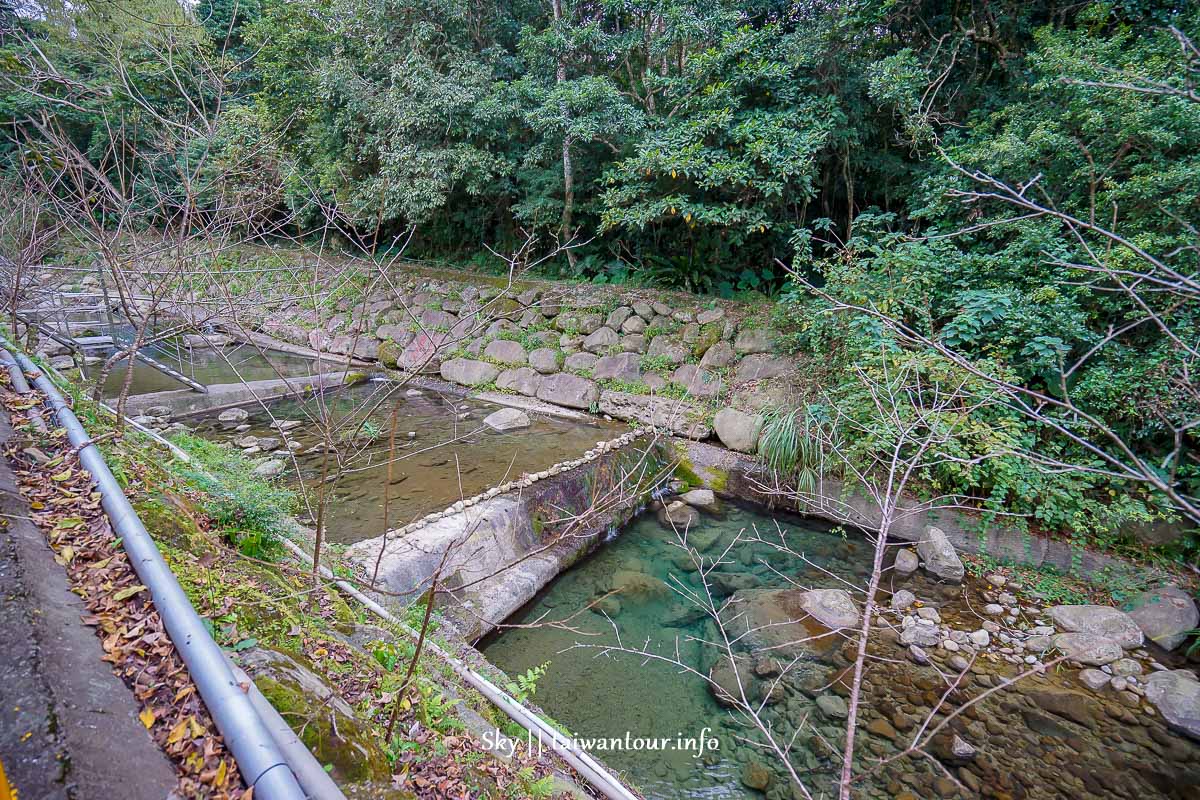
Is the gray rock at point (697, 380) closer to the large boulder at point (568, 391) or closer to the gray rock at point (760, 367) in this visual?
the gray rock at point (760, 367)

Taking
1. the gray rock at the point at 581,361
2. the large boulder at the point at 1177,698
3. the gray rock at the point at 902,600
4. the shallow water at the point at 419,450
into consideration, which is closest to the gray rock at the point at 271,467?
the shallow water at the point at 419,450

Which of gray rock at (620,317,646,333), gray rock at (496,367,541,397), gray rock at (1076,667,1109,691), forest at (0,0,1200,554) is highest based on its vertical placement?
forest at (0,0,1200,554)

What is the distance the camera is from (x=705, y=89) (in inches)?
261

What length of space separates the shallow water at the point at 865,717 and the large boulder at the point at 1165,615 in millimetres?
697

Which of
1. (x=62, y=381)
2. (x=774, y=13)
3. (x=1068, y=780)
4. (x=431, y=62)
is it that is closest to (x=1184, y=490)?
(x=1068, y=780)

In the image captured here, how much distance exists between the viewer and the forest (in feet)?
12.8

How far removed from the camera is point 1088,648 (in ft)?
12.2

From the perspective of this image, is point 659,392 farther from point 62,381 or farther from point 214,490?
point 62,381

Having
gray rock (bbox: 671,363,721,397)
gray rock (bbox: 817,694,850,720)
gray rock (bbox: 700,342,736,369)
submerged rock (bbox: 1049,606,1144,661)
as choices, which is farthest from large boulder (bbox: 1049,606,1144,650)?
gray rock (bbox: 700,342,736,369)

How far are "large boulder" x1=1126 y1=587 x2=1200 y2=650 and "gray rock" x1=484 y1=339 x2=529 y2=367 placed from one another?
25.4 ft

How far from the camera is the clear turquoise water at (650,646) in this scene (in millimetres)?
3020

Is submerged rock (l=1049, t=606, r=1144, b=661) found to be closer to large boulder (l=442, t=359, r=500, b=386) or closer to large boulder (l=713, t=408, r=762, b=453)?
large boulder (l=713, t=408, r=762, b=453)

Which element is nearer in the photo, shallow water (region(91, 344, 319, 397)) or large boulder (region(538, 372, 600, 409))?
shallow water (region(91, 344, 319, 397))

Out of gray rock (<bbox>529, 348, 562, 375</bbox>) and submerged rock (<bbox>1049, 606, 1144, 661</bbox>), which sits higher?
gray rock (<bbox>529, 348, 562, 375</bbox>)
